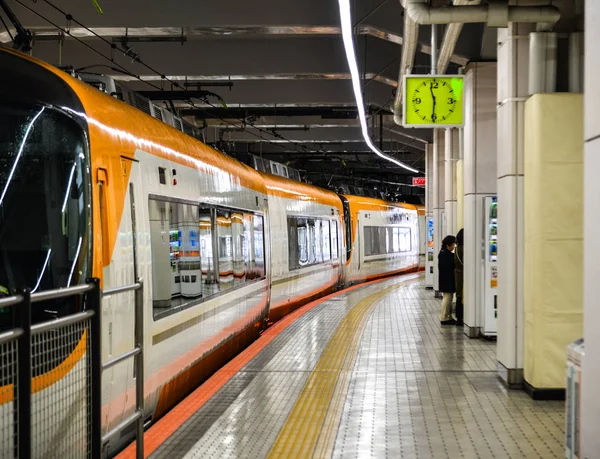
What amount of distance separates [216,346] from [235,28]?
19.9 ft

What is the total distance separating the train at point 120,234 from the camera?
17.2 ft

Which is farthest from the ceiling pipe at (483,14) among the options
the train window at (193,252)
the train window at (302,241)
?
the train window at (302,241)

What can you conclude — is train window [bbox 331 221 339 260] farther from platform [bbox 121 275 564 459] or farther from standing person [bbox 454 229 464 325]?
platform [bbox 121 275 564 459]

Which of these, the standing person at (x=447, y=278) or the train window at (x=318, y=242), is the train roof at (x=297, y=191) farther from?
the standing person at (x=447, y=278)

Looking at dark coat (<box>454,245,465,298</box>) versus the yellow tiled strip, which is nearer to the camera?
the yellow tiled strip

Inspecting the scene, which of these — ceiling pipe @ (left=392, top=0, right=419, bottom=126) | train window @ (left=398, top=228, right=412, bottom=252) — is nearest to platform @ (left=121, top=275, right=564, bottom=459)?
ceiling pipe @ (left=392, top=0, right=419, bottom=126)

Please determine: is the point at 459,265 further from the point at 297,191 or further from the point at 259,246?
the point at 297,191

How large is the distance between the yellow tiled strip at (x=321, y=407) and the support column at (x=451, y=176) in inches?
212

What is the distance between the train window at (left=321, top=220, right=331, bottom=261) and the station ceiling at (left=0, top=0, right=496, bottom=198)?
272cm

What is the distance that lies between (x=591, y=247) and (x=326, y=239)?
16056 mm

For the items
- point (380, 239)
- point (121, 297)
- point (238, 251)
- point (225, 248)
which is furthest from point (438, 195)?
point (121, 297)

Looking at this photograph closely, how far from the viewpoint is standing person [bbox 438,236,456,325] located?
44.4 feet

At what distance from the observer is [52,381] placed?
414 cm

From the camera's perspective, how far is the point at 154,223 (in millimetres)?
7074
